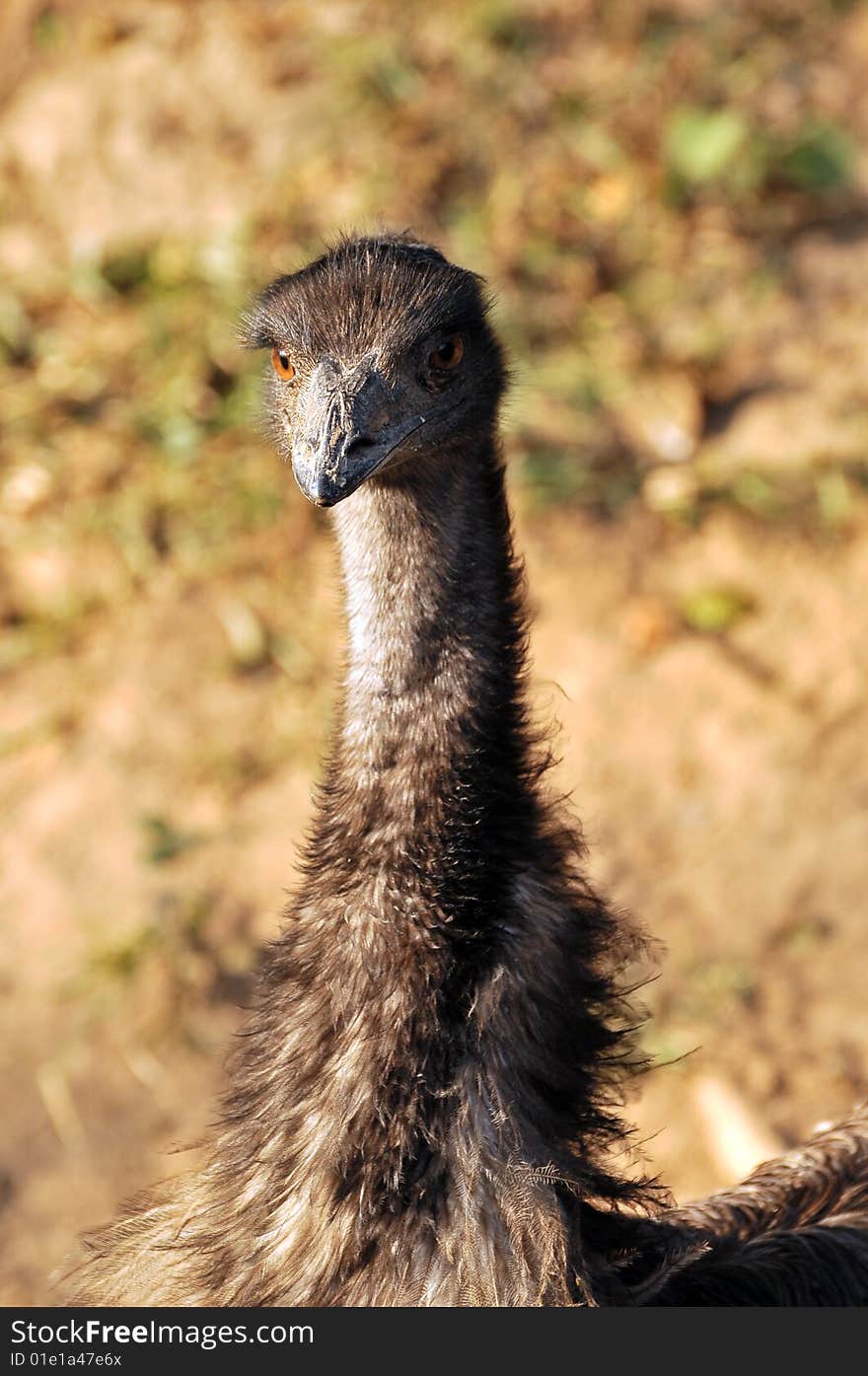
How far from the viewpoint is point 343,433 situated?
7.84 ft

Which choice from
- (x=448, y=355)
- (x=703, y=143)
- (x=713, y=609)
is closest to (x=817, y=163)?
(x=703, y=143)

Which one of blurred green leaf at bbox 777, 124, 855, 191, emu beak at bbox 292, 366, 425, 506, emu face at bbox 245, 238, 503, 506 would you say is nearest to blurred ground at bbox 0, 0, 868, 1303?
blurred green leaf at bbox 777, 124, 855, 191

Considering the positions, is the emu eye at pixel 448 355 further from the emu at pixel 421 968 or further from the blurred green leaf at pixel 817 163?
the blurred green leaf at pixel 817 163

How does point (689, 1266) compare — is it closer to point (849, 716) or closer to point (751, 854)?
point (751, 854)

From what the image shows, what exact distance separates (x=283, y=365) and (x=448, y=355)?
0.83ft

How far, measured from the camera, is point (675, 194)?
238 inches

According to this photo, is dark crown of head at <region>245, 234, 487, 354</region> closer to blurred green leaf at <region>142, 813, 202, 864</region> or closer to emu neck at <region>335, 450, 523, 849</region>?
emu neck at <region>335, 450, 523, 849</region>

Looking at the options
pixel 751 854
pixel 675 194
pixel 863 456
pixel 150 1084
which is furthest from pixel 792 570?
pixel 150 1084

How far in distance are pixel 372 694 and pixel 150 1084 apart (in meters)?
2.12

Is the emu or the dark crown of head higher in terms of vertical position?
the dark crown of head

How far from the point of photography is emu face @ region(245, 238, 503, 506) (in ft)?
8.06

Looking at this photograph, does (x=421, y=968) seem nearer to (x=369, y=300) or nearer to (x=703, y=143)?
(x=369, y=300)

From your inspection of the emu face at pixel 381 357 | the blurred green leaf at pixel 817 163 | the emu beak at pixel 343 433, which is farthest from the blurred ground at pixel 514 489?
the emu beak at pixel 343 433

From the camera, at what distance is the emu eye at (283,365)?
266 cm
